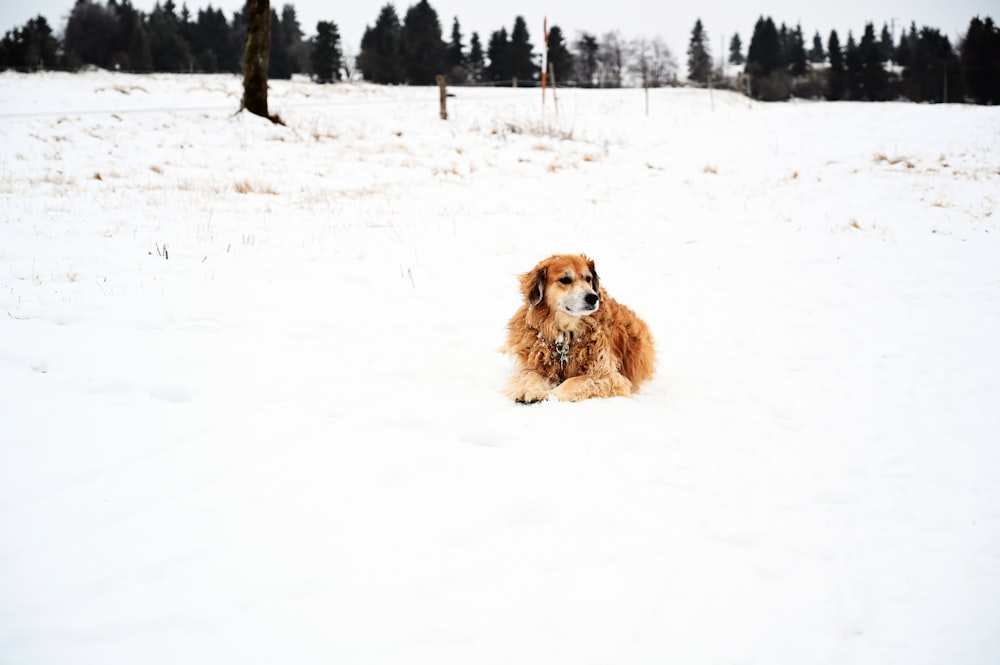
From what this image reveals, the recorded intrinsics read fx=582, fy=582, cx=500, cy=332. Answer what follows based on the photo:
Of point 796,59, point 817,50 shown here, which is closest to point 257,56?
point 796,59

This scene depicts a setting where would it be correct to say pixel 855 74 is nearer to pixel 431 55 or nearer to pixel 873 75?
pixel 873 75

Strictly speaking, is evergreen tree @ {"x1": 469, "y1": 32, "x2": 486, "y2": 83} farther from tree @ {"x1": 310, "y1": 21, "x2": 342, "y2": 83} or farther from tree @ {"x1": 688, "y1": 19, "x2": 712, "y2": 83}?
tree @ {"x1": 688, "y1": 19, "x2": 712, "y2": 83}

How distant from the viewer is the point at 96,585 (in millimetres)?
2322

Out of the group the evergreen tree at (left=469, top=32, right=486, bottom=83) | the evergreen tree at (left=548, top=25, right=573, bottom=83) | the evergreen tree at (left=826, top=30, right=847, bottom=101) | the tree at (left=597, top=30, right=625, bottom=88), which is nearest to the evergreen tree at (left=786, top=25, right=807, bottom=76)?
the evergreen tree at (left=826, top=30, right=847, bottom=101)

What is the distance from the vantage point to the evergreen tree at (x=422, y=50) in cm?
5634

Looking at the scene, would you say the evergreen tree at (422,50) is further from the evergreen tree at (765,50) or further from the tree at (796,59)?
the tree at (796,59)

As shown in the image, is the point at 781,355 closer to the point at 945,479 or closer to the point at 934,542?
the point at 945,479

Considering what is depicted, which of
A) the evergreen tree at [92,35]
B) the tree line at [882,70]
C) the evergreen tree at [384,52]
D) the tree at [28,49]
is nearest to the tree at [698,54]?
the tree line at [882,70]

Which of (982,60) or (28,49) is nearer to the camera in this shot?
(982,60)

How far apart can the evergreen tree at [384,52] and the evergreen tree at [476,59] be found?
8319mm

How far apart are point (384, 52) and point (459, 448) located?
62.5 m

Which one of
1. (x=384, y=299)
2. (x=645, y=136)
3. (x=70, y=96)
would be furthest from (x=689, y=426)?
(x=70, y=96)

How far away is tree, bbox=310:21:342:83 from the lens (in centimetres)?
5734

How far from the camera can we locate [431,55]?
56688 mm
